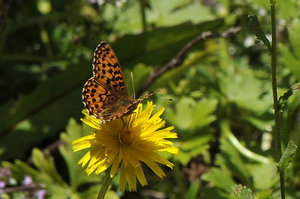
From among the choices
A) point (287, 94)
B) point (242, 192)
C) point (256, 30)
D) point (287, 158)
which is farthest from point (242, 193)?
point (256, 30)

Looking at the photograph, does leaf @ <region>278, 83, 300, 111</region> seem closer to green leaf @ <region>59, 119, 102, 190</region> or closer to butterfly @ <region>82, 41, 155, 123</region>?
butterfly @ <region>82, 41, 155, 123</region>

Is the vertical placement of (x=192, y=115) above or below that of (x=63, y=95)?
below

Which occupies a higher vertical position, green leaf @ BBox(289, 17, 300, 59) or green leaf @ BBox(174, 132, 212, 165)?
green leaf @ BBox(289, 17, 300, 59)

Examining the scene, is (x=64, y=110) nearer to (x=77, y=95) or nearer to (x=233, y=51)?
(x=77, y=95)

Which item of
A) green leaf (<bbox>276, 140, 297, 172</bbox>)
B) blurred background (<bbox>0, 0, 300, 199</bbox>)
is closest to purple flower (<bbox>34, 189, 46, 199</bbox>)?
blurred background (<bbox>0, 0, 300, 199</bbox>)

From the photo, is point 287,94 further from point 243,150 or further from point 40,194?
point 40,194

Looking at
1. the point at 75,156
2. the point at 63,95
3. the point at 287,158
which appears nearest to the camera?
the point at 287,158
